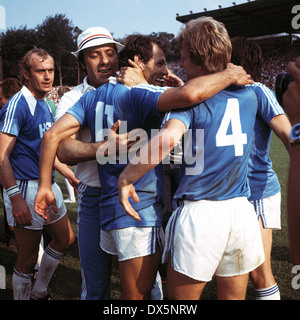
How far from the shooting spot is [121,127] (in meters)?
2.19

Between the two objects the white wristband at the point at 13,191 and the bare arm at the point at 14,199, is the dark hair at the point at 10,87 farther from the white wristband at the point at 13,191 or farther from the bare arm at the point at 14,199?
the white wristband at the point at 13,191

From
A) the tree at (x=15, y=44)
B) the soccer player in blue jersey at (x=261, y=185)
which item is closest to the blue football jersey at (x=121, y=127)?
the soccer player in blue jersey at (x=261, y=185)

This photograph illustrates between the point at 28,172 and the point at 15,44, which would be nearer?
the point at 28,172

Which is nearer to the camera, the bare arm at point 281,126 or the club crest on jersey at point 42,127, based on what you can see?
the bare arm at point 281,126

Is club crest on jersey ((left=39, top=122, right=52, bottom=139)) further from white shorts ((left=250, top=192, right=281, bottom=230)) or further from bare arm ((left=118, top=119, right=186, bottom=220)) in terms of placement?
white shorts ((left=250, top=192, right=281, bottom=230))

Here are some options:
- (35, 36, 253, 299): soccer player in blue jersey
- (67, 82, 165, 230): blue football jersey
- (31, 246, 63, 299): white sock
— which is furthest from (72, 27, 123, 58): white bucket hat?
(31, 246, 63, 299): white sock

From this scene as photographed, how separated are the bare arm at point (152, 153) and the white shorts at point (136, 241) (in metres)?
0.30

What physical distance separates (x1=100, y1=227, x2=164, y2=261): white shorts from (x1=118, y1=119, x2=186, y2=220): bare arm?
0.30m

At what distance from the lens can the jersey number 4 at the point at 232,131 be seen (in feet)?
6.42

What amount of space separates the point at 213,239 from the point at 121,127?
0.83 metres

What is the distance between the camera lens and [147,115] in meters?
2.09

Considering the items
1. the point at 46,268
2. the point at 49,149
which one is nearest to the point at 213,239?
the point at 49,149

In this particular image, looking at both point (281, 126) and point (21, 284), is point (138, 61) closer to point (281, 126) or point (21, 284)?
point (281, 126)

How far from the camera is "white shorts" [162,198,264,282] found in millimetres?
Result: 1898
